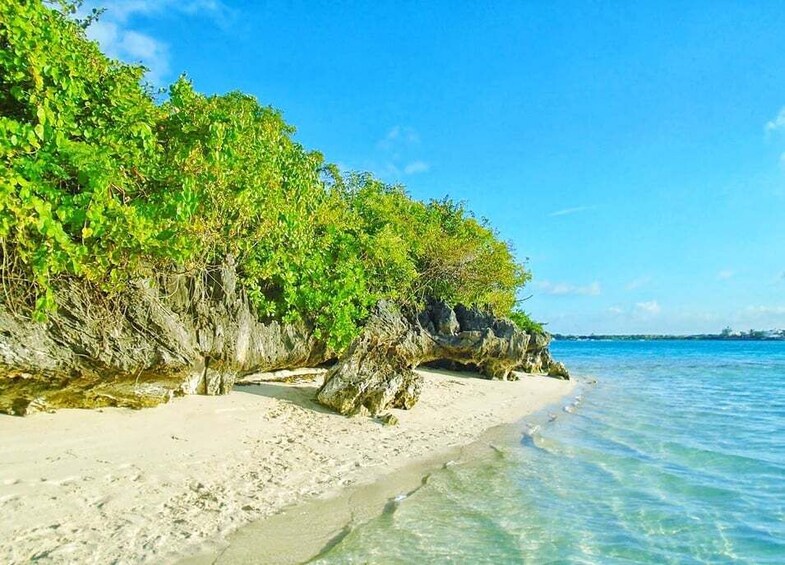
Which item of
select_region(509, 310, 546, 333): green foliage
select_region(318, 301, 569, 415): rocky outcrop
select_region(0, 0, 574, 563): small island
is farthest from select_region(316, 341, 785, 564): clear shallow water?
select_region(509, 310, 546, 333): green foliage

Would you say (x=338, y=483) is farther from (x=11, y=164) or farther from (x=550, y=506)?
(x=11, y=164)

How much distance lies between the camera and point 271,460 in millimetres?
8828

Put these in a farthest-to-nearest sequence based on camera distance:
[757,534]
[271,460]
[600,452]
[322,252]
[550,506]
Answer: [322,252] → [600,452] → [271,460] → [550,506] → [757,534]

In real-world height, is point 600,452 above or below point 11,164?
below

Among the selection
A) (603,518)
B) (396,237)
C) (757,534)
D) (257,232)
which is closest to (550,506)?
(603,518)

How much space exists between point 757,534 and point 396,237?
47.6ft

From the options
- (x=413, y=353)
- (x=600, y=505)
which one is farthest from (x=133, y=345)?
(x=413, y=353)

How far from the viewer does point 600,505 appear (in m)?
8.06

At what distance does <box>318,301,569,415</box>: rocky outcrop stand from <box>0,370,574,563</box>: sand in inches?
25.5

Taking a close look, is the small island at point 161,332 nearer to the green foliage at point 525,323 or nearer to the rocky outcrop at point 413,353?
the rocky outcrop at point 413,353

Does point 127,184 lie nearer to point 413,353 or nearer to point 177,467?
point 177,467

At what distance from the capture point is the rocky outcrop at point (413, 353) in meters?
12.6

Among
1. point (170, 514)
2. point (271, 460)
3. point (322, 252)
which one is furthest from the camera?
point (322, 252)

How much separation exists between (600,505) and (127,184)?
365 inches
